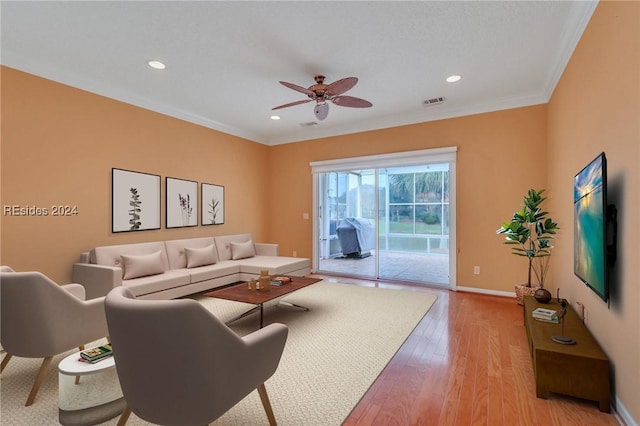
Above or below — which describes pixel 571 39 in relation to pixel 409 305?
above

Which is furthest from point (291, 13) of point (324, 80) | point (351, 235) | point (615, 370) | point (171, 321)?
point (351, 235)

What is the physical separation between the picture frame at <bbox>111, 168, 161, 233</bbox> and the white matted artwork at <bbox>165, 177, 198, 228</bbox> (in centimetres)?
19

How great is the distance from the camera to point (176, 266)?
4.47 m

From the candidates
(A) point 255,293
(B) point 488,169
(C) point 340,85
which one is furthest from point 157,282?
(B) point 488,169

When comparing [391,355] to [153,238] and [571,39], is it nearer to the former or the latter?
[571,39]

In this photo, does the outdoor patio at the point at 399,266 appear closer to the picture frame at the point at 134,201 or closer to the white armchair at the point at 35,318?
the picture frame at the point at 134,201

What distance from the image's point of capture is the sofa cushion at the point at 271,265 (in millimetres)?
4570

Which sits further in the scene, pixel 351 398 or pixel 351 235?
pixel 351 235

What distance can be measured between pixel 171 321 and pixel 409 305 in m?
3.33

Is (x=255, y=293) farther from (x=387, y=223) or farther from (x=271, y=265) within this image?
(x=387, y=223)

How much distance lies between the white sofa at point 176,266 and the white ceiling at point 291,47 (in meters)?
2.11

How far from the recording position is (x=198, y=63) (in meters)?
3.37

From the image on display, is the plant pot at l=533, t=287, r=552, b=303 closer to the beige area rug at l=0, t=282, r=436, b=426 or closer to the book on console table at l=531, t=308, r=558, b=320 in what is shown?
the book on console table at l=531, t=308, r=558, b=320

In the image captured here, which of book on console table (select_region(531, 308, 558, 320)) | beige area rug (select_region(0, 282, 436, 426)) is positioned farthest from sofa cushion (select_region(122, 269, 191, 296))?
book on console table (select_region(531, 308, 558, 320))
